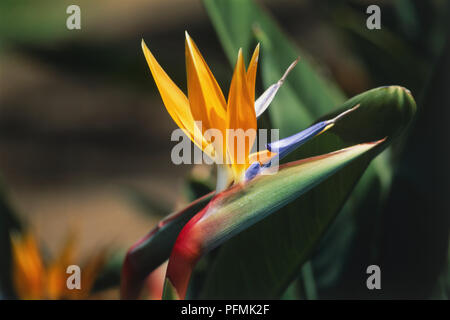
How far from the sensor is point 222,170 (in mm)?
420

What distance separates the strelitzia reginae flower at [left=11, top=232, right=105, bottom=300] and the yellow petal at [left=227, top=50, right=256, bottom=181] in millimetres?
316

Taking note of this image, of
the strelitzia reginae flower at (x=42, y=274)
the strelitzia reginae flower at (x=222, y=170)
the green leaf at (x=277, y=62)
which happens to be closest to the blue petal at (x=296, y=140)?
the strelitzia reginae flower at (x=222, y=170)

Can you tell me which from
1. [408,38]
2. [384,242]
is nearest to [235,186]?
[384,242]

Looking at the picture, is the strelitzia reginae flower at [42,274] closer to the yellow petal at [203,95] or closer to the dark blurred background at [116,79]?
the dark blurred background at [116,79]

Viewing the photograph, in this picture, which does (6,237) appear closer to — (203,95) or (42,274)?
(42,274)

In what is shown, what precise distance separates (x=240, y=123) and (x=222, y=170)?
0.13 feet

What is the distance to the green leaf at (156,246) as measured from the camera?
1.38 feet

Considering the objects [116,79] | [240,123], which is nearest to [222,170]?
[240,123]

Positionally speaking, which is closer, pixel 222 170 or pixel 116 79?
pixel 222 170

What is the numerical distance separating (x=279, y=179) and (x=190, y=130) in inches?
3.4

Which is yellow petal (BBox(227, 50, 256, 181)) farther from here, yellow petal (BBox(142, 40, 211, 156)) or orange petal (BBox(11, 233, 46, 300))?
orange petal (BBox(11, 233, 46, 300))

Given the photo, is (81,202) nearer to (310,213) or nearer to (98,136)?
(98,136)

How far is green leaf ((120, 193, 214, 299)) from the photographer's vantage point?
419 mm

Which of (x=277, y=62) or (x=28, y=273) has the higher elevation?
(x=277, y=62)
